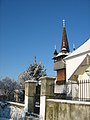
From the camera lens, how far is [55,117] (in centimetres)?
1005

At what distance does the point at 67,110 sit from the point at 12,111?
805cm

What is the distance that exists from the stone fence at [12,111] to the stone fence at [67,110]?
3492mm

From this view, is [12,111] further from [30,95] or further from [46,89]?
[46,89]

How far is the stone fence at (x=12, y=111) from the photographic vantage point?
572 inches

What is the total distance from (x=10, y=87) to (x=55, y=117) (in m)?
37.1

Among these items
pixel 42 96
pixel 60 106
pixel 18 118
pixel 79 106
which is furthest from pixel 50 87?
pixel 18 118

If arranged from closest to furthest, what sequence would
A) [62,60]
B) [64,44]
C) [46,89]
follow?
[46,89], [62,60], [64,44]

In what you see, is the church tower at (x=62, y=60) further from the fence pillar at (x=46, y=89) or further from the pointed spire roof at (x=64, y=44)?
the fence pillar at (x=46, y=89)

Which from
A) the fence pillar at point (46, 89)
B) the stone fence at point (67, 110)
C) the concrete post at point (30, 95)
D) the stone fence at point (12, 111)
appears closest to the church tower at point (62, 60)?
the stone fence at point (12, 111)

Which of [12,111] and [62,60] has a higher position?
[62,60]

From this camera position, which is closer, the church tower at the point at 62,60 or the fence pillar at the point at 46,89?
the fence pillar at the point at 46,89

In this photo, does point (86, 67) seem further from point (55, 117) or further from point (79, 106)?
point (79, 106)

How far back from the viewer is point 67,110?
9.13 metres

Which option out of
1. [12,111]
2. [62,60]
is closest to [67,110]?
[12,111]
